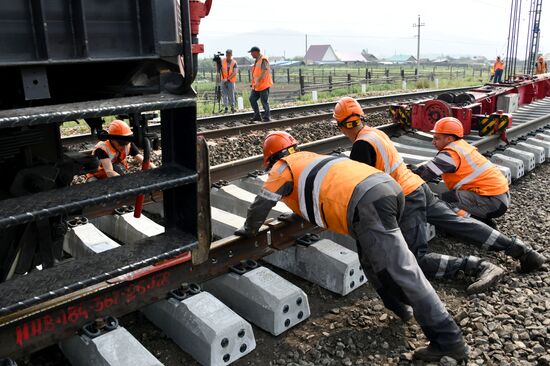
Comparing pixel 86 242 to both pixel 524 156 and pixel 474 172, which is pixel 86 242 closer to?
pixel 474 172

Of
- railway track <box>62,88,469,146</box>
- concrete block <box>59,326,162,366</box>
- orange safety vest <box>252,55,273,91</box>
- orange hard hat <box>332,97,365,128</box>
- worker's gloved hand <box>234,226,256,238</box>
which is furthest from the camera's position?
orange safety vest <box>252,55,273,91</box>

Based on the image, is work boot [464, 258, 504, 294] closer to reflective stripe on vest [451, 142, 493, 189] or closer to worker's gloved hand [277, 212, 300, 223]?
reflective stripe on vest [451, 142, 493, 189]

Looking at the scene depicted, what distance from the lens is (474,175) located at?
529 centimetres

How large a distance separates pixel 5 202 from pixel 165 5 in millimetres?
1151

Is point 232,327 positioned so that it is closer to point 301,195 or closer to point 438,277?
point 301,195

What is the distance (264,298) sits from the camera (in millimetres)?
3463

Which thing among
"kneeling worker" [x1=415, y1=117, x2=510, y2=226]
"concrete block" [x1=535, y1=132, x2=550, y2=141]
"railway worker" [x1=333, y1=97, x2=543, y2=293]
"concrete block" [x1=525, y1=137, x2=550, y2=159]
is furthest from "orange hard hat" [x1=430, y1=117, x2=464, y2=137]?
"concrete block" [x1=535, y1=132, x2=550, y2=141]

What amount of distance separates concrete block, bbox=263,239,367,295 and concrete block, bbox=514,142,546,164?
517 cm

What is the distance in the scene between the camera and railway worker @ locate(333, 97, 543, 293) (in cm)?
422

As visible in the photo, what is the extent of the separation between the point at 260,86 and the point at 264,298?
9.15 meters

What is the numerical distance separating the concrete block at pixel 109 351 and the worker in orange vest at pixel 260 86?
8.88 meters

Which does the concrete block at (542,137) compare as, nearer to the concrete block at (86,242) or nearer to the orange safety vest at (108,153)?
the orange safety vest at (108,153)

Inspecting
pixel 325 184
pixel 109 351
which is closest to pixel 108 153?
pixel 325 184

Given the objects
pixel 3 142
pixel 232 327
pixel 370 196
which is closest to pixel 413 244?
pixel 370 196
